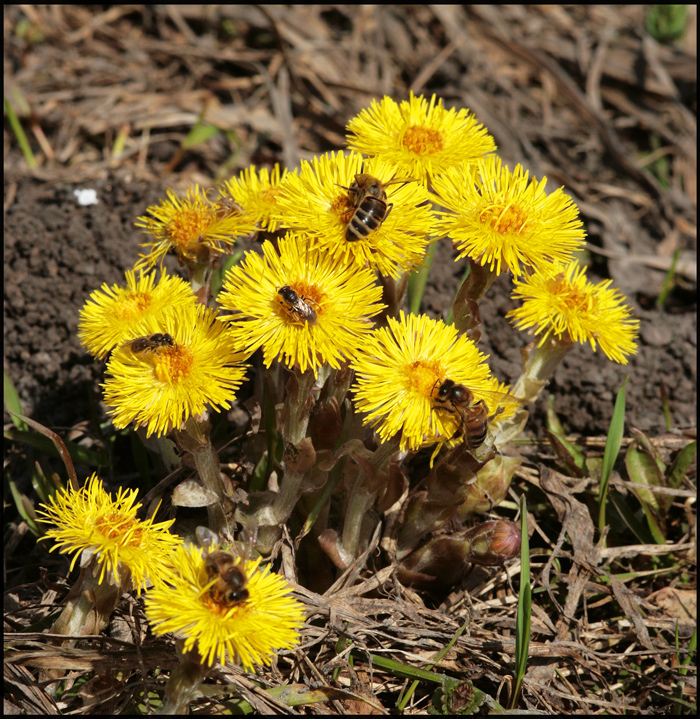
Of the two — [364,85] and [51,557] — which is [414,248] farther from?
[364,85]

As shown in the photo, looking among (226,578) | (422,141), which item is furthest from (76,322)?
(226,578)

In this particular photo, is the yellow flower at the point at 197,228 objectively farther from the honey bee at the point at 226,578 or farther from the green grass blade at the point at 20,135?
the green grass blade at the point at 20,135

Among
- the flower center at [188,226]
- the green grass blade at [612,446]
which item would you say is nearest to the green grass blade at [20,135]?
the flower center at [188,226]

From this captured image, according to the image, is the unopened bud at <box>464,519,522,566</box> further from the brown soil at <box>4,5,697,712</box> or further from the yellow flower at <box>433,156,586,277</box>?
the brown soil at <box>4,5,697,712</box>

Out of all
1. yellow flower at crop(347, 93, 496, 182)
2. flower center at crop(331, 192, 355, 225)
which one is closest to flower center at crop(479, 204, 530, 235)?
yellow flower at crop(347, 93, 496, 182)

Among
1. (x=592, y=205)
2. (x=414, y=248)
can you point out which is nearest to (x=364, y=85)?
(x=592, y=205)

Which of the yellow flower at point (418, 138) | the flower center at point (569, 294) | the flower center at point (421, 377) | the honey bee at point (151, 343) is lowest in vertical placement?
the honey bee at point (151, 343)

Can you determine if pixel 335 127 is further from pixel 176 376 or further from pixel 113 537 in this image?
pixel 113 537
